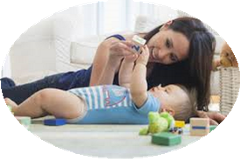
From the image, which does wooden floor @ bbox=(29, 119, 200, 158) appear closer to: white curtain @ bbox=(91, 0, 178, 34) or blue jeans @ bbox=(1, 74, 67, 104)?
blue jeans @ bbox=(1, 74, 67, 104)

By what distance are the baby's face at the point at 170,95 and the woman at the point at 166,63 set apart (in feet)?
0.05

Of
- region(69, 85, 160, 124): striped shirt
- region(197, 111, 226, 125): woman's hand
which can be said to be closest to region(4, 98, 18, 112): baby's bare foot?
region(69, 85, 160, 124): striped shirt

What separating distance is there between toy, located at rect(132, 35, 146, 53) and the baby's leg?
8.0 inches

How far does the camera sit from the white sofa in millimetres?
1097

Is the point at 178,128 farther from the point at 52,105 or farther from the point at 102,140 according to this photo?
the point at 52,105

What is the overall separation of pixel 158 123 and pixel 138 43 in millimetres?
231

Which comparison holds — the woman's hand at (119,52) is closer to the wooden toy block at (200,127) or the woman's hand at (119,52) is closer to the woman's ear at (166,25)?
the woman's ear at (166,25)

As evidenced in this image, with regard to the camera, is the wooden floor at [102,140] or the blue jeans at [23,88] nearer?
the wooden floor at [102,140]

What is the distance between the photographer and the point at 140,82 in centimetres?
106

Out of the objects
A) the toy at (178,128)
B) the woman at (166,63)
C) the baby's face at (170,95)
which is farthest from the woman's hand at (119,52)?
the toy at (178,128)

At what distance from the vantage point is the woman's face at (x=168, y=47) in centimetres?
108

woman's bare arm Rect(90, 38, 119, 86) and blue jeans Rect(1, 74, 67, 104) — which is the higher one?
woman's bare arm Rect(90, 38, 119, 86)

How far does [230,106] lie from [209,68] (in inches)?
4.7

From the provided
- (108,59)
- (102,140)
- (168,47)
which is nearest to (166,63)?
(168,47)
